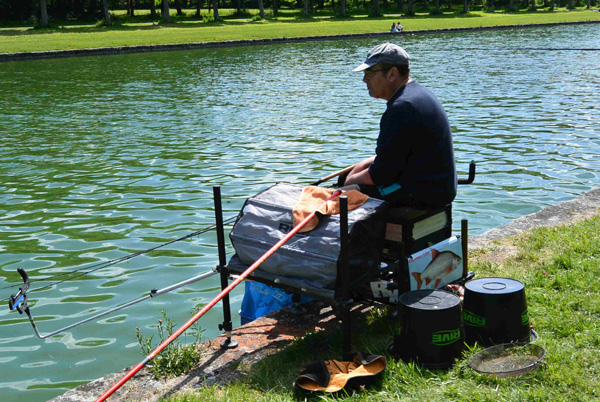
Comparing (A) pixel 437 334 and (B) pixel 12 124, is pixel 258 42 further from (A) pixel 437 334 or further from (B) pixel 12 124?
(A) pixel 437 334

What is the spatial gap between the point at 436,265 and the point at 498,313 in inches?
29.2

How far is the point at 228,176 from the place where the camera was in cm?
1138

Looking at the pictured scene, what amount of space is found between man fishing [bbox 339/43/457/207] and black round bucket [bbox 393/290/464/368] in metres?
0.88

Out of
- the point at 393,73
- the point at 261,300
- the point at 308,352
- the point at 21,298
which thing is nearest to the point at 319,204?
the point at 308,352

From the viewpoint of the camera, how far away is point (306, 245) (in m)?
4.20

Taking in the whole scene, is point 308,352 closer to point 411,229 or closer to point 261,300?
point 411,229

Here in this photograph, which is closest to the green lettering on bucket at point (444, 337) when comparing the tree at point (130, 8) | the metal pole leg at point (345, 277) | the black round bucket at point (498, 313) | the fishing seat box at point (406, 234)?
the black round bucket at point (498, 313)

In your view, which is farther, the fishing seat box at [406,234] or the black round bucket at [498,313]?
the fishing seat box at [406,234]

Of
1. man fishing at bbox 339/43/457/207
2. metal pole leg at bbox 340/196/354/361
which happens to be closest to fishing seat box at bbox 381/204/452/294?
man fishing at bbox 339/43/457/207

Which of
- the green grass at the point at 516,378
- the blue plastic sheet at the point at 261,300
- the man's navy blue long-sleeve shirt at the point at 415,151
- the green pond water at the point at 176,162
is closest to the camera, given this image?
the green grass at the point at 516,378

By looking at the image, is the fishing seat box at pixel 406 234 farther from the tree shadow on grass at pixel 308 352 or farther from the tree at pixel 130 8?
the tree at pixel 130 8

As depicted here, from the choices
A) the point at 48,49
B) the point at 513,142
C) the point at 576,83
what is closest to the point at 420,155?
the point at 513,142

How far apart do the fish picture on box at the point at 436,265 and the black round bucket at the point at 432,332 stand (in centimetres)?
53

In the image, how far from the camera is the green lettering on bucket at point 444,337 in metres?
3.90
